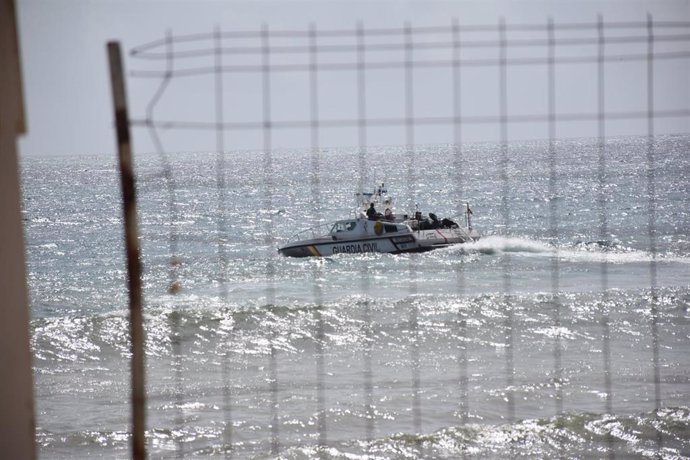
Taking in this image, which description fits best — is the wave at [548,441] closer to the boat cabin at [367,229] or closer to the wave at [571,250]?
the wave at [571,250]

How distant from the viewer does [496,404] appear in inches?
451

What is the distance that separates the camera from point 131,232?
359 cm

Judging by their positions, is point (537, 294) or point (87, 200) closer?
point (537, 294)

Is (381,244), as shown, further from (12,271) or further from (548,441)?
(12,271)

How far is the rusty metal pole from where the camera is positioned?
3500 millimetres

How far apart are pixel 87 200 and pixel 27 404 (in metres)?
66.0

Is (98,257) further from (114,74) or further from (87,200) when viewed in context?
(87,200)

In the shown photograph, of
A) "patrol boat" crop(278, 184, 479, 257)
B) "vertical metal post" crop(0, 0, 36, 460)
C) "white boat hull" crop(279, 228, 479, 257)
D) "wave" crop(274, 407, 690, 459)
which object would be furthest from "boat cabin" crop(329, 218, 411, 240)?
"vertical metal post" crop(0, 0, 36, 460)

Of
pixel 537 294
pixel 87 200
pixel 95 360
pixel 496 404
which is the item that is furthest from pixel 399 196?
pixel 496 404

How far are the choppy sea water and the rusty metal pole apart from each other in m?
0.25

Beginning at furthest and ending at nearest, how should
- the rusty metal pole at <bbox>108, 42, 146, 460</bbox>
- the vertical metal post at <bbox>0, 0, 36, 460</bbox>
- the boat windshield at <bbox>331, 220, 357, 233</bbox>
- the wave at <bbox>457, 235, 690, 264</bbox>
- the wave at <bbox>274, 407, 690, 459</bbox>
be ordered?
the boat windshield at <bbox>331, 220, 357, 233</bbox>, the wave at <bbox>457, 235, 690, 264</bbox>, the wave at <bbox>274, 407, 690, 459</bbox>, the rusty metal pole at <bbox>108, 42, 146, 460</bbox>, the vertical metal post at <bbox>0, 0, 36, 460</bbox>

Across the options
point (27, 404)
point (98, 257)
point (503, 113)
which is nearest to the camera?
point (27, 404)

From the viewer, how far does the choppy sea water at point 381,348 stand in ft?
32.1

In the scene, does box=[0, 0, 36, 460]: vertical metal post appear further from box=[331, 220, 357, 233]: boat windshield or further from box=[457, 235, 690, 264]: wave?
box=[331, 220, 357, 233]: boat windshield
